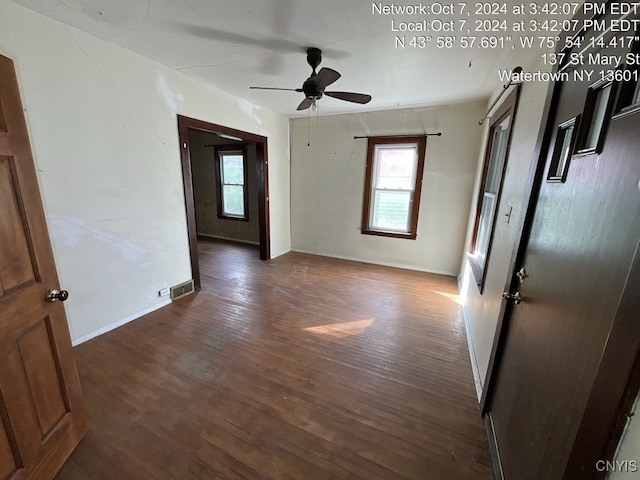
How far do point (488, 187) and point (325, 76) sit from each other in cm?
213

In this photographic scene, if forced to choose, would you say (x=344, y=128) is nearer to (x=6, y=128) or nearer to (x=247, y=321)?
(x=247, y=321)

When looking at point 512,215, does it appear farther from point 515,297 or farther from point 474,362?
point 474,362

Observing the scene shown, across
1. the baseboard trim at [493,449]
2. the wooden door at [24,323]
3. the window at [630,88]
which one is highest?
the window at [630,88]

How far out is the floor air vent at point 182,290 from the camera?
3.08m

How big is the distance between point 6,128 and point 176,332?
1964 mm

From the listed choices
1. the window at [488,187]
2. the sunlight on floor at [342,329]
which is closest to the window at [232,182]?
the sunlight on floor at [342,329]

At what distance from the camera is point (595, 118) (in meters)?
0.90

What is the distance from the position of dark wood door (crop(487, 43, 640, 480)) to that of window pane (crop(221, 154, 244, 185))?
17.3ft

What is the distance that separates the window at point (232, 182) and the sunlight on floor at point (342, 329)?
12.3ft

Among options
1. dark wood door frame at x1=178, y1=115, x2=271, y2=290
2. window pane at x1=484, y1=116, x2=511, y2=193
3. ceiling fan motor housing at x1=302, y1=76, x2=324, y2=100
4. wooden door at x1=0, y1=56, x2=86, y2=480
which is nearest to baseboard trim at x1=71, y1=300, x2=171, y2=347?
dark wood door frame at x1=178, y1=115, x2=271, y2=290

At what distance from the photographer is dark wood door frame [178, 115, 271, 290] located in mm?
2945

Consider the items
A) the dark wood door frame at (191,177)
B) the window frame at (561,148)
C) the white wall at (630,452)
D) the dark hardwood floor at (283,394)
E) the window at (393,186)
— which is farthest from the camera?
the window at (393,186)

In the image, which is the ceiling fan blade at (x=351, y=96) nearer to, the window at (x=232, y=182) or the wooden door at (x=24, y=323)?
the wooden door at (x=24, y=323)

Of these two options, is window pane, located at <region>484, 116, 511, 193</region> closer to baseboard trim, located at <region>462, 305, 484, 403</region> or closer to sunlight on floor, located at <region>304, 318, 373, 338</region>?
baseboard trim, located at <region>462, 305, 484, 403</region>
